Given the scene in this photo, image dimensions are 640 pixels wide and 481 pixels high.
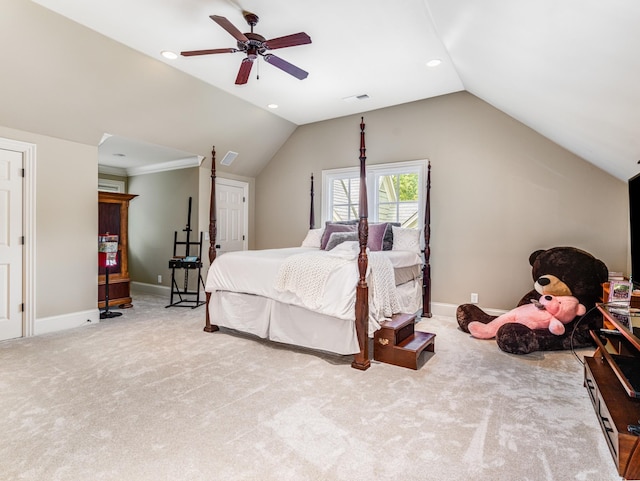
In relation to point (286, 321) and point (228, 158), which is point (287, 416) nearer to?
point (286, 321)

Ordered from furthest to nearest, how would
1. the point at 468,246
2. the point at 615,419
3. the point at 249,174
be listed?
the point at 249,174, the point at 468,246, the point at 615,419

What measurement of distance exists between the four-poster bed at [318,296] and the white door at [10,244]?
191 centimetres

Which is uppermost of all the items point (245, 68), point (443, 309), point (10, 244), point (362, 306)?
point (245, 68)

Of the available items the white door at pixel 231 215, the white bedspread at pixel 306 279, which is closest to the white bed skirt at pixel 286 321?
the white bedspread at pixel 306 279

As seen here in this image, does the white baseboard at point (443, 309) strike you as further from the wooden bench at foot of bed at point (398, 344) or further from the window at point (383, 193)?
the wooden bench at foot of bed at point (398, 344)

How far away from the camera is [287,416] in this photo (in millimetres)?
2078

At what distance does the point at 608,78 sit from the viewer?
6.46ft

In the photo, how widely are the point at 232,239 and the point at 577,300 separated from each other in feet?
15.6

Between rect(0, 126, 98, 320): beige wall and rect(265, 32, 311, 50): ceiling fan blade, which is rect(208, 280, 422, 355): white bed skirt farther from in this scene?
rect(265, 32, 311, 50): ceiling fan blade

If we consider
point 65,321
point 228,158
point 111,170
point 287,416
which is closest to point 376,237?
point 287,416

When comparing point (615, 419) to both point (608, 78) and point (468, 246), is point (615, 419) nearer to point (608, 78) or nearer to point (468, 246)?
point (608, 78)

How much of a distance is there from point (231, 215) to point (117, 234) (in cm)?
170

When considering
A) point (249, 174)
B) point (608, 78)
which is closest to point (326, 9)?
point (608, 78)

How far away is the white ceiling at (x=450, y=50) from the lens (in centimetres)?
185
